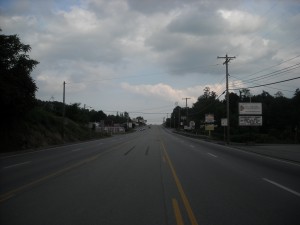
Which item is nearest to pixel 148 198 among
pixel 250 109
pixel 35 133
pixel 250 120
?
pixel 35 133

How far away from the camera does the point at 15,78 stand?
1339 inches

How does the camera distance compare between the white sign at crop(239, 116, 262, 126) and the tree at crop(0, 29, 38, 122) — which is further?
the white sign at crop(239, 116, 262, 126)

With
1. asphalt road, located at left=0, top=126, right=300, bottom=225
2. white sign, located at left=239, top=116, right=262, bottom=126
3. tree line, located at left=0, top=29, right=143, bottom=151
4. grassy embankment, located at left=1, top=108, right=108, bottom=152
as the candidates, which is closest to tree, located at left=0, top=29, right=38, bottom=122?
tree line, located at left=0, top=29, right=143, bottom=151

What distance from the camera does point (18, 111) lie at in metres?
36.1

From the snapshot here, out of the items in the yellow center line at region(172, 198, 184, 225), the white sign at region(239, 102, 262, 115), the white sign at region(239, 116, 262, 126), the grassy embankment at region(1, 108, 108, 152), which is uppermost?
the white sign at region(239, 102, 262, 115)

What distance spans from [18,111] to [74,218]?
96.3ft

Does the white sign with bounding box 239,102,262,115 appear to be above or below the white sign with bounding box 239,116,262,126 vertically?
above

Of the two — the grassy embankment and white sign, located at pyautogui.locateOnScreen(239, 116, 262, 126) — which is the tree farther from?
white sign, located at pyautogui.locateOnScreen(239, 116, 262, 126)

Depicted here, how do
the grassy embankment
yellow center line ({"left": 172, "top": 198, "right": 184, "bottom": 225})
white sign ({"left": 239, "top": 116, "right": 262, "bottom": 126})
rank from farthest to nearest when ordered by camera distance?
white sign ({"left": 239, "top": 116, "right": 262, "bottom": 126}), the grassy embankment, yellow center line ({"left": 172, "top": 198, "right": 184, "bottom": 225})

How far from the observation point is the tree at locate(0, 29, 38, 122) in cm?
3275

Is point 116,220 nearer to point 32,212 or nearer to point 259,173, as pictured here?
point 32,212

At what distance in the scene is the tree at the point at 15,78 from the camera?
32750mm

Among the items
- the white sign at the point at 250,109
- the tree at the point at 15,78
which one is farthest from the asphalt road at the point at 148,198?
the white sign at the point at 250,109

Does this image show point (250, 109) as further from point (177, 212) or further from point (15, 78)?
point (177, 212)
